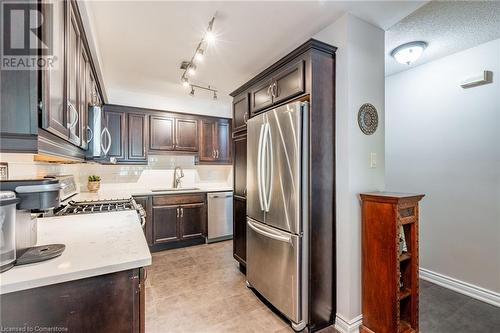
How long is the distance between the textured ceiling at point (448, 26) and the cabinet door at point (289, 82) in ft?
3.44

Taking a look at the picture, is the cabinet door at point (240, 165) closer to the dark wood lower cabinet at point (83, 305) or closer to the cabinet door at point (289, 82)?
the cabinet door at point (289, 82)

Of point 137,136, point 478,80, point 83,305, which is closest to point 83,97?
point 83,305

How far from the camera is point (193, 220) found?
3973 mm

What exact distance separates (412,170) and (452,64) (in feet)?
4.14

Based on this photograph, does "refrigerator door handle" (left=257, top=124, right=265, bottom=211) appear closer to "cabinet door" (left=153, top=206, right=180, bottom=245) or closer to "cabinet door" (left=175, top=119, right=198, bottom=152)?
"cabinet door" (left=153, top=206, right=180, bottom=245)

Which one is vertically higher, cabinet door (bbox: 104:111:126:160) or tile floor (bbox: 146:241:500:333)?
cabinet door (bbox: 104:111:126:160)

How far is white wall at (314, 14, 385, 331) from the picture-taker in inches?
74.9

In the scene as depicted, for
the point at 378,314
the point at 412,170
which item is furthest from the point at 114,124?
the point at 412,170

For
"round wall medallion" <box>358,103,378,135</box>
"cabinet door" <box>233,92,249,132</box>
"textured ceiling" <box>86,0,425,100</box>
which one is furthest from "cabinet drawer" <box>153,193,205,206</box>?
"round wall medallion" <box>358,103,378,135</box>

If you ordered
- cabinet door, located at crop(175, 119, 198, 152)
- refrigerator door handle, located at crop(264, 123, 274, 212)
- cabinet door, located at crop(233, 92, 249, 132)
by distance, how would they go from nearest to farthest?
refrigerator door handle, located at crop(264, 123, 274, 212)
cabinet door, located at crop(233, 92, 249, 132)
cabinet door, located at crop(175, 119, 198, 152)

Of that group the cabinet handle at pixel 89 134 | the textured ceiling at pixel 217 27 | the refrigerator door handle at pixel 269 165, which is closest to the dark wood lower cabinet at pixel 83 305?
the refrigerator door handle at pixel 269 165

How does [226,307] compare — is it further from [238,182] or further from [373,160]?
[373,160]

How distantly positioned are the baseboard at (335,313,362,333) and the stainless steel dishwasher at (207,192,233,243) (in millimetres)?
2530

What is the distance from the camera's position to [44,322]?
93cm
